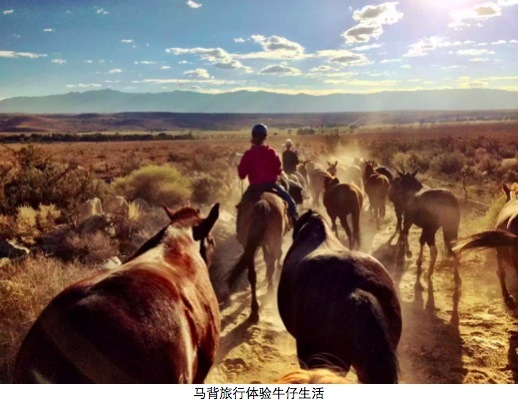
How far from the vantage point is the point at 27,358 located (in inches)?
73.8

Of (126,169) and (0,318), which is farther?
(126,169)

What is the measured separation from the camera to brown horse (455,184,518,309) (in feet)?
13.8

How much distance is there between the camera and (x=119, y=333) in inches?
73.8

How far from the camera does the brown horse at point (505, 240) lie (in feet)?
13.8

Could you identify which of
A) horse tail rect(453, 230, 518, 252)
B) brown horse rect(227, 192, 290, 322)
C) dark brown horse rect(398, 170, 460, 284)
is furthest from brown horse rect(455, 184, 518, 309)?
brown horse rect(227, 192, 290, 322)

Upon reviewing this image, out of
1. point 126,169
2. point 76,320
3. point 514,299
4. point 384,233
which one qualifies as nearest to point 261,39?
point 76,320

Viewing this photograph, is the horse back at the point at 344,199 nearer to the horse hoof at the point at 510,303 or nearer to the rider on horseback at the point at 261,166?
the rider on horseback at the point at 261,166

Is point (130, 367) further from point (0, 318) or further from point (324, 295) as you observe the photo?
point (0, 318)

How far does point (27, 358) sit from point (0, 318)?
257 cm

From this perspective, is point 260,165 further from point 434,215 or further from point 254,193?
point 434,215

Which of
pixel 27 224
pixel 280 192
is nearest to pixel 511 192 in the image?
pixel 280 192

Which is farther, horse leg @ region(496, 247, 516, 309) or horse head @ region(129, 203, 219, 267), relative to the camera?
horse leg @ region(496, 247, 516, 309)

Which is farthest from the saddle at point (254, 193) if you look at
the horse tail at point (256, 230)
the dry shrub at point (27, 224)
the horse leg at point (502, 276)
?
the dry shrub at point (27, 224)

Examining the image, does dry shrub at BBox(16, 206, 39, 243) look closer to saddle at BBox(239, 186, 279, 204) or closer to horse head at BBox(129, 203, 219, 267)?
saddle at BBox(239, 186, 279, 204)
